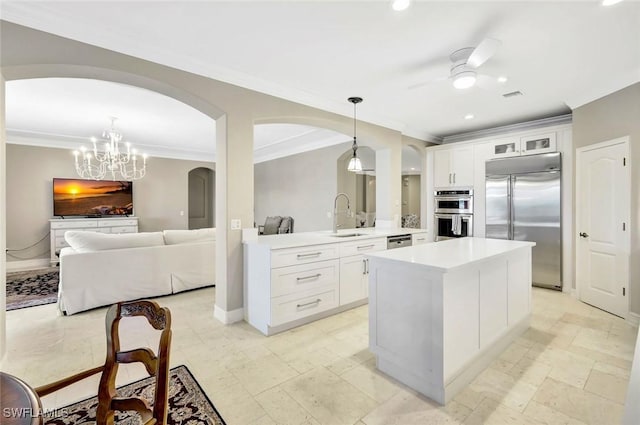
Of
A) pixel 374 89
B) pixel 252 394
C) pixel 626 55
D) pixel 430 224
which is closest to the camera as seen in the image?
pixel 252 394

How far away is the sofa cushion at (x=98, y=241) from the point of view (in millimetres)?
3568

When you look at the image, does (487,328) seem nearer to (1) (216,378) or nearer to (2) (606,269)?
(1) (216,378)

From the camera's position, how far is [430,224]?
5.84 m

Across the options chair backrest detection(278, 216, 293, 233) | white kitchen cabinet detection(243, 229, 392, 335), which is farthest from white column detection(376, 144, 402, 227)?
chair backrest detection(278, 216, 293, 233)

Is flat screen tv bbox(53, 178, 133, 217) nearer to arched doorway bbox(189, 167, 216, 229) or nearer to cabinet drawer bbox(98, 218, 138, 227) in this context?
cabinet drawer bbox(98, 218, 138, 227)

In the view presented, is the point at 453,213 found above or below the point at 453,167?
below

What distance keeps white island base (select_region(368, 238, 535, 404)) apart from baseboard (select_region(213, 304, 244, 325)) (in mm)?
1602

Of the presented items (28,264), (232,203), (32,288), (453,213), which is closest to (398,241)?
(453,213)

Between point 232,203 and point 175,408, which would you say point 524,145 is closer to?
point 232,203

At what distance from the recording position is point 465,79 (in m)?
2.64

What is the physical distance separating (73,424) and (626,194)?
17.5ft

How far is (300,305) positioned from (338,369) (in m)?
0.87

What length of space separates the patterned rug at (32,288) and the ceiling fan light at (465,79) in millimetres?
5452

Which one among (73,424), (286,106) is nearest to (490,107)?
(286,106)
